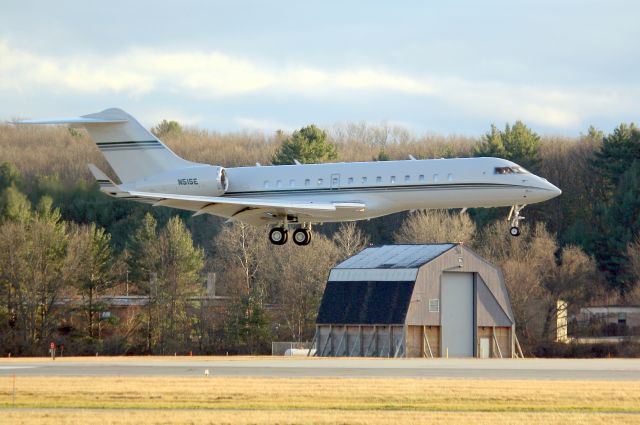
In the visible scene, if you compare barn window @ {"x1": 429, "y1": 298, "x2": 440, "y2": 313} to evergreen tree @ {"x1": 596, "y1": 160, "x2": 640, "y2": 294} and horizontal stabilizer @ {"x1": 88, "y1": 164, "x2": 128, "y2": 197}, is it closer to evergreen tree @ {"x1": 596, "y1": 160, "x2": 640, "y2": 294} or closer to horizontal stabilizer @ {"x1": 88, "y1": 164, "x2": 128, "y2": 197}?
evergreen tree @ {"x1": 596, "y1": 160, "x2": 640, "y2": 294}

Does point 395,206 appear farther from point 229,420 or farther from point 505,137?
point 505,137

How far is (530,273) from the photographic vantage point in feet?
332

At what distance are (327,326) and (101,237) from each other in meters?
23.6

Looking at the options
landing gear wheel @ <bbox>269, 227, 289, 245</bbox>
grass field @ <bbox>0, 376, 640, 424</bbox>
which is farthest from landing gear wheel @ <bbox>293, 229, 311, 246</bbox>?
grass field @ <bbox>0, 376, 640, 424</bbox>

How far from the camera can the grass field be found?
33.1 meters

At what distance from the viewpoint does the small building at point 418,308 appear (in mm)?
81125

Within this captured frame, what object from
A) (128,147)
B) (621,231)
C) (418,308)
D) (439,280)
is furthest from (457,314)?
(128,147)

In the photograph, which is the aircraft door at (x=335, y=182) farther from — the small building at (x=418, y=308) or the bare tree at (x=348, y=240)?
the bare tree at (x=348, y=240)

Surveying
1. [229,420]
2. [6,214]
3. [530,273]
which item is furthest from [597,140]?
[229,420]

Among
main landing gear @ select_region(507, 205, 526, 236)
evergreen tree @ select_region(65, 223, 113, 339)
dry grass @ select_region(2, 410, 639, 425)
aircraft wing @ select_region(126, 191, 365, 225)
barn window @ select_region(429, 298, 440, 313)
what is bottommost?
dry grass @ select_region(2, 410, 639, 425)

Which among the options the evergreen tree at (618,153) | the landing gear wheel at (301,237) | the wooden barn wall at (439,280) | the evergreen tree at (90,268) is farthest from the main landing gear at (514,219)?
the evergreen tree at (618,153)

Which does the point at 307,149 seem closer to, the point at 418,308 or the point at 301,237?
the point at 418,308

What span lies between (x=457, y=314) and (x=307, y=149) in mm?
32879

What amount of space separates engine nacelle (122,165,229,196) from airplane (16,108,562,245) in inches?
1.6
